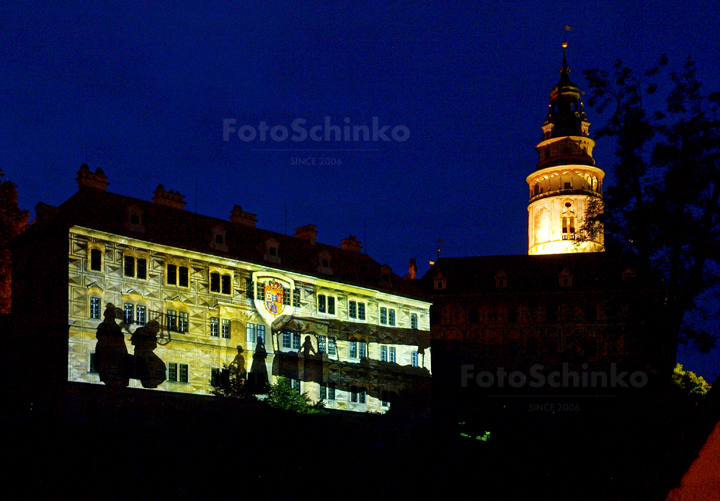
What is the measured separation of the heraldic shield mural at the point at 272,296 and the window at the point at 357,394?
6.32 metres

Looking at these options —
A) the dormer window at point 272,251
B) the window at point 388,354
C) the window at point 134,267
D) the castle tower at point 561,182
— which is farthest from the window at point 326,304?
the castle tower at point 561,182

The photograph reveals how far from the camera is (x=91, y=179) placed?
42.9 metres

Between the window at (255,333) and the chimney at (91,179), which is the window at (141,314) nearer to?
the window at (255,333)

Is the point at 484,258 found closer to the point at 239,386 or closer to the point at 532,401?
the point at 532,401

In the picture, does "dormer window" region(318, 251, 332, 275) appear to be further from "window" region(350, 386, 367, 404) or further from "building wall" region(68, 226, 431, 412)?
"window" region(350, 386, 367, 404)

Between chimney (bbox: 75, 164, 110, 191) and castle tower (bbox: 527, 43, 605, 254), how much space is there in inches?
1930

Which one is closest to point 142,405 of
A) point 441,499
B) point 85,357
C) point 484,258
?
point 85,357

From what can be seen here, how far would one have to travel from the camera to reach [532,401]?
47.1 meters

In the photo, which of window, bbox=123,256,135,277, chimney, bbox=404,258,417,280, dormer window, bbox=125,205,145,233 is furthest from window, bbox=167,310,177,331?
chimney, bbox=404,258,417,280

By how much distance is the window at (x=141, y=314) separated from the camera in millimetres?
40194

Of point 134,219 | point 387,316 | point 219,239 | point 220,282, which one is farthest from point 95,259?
point 387,316

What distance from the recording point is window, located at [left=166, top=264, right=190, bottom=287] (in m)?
42.0

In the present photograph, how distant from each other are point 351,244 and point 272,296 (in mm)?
11757

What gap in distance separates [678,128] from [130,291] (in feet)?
92.2
